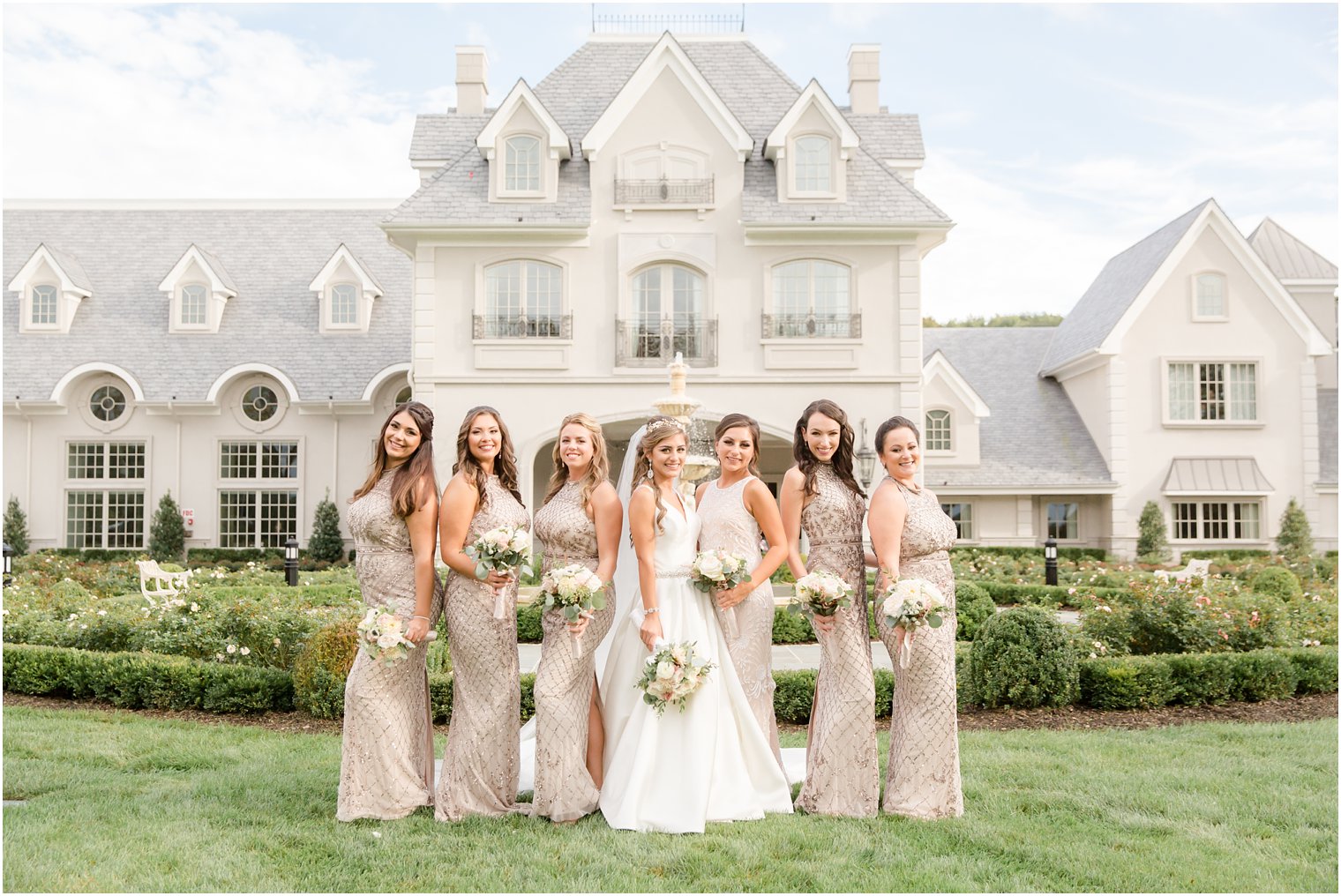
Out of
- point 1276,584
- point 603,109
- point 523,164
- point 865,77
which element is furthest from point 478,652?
point 865,77

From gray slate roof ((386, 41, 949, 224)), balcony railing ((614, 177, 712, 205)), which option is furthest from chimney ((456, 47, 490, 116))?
balcony railing ((614, 177, 712, 205))

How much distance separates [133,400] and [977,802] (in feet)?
75.6

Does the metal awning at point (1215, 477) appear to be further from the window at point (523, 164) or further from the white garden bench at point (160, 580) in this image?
the white garden bench at point (160, 580)

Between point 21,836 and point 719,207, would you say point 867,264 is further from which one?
point 21,836

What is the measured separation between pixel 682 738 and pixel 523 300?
14.9 m

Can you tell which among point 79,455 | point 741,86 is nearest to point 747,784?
point 741,86

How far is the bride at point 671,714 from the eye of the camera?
17.5ft

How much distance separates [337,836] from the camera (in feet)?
16.8

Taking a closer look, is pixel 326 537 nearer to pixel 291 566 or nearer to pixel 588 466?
pixel 291 566

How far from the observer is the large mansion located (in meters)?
19.2

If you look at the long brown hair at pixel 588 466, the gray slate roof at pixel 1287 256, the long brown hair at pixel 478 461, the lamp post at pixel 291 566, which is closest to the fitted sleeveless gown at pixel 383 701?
the long brown hair at pixel 478 461

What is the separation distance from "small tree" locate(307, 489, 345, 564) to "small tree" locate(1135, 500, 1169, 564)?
1845 cm

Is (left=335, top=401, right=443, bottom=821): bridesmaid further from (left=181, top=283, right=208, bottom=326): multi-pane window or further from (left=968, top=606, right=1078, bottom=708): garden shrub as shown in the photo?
(left=181, top=283, right=208, bottom=326): multi-pane window

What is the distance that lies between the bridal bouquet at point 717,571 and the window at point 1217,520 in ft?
70.1
